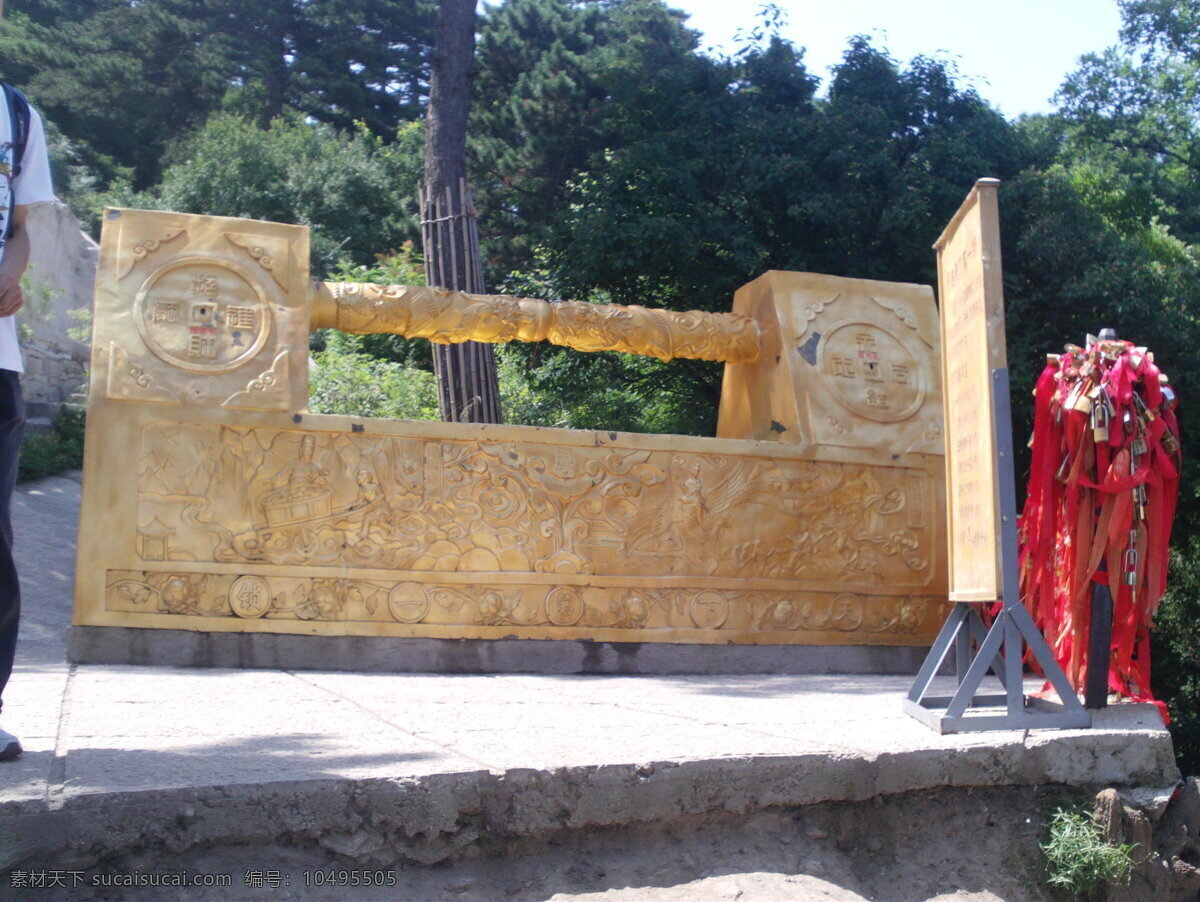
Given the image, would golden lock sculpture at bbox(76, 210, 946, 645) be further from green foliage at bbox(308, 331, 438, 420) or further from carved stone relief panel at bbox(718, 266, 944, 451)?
green foliage at bbox(308, 331, 438, 420)

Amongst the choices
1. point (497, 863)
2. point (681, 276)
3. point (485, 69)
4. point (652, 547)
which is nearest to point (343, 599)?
point (652, 547)

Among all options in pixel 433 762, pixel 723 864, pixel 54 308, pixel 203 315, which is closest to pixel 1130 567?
pixel 723 864

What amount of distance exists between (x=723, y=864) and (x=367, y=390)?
27.3 ft

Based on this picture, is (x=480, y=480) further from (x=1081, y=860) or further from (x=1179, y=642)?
(x=1179, y=642)

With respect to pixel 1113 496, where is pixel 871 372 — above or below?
above

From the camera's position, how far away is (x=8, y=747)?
2.58m

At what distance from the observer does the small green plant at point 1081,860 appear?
10.2 feet

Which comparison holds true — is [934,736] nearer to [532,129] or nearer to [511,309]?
[511,309]

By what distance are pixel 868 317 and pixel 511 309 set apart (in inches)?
83.1

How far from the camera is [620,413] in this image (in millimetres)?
12453

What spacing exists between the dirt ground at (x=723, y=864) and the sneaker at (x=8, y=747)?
478 mm

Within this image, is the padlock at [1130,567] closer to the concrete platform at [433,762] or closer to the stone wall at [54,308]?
the concrete platform at [433,762]

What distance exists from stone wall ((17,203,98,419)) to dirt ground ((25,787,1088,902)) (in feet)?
41.0

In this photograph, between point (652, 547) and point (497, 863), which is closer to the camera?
point (497, 863)
